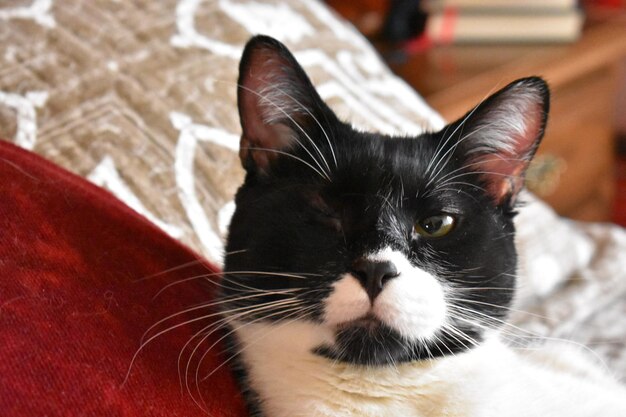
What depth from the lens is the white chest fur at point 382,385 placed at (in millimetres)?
733

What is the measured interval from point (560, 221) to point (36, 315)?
119 centimetres

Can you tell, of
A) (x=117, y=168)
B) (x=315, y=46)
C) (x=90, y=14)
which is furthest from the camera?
(x=315, y=46)

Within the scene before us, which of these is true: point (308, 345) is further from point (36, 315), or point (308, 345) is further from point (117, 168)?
point (117, 168)

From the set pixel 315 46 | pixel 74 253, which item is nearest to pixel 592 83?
pixel 315 46

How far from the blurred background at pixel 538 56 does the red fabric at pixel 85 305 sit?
1240 millimetres

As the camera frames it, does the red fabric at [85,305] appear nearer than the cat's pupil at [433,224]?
Yes

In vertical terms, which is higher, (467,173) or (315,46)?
(467,173)

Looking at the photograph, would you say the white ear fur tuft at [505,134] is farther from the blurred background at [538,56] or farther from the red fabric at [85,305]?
the blurred background at [538,56]

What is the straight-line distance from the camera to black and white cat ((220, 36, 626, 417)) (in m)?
0.70

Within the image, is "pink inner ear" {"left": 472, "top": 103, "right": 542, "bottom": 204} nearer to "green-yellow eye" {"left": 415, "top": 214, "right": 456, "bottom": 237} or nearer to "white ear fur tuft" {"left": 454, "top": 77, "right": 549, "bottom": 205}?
"white ear fur tuft" {"left": 454, "top": 77, "right": 549, "bottom": 205}

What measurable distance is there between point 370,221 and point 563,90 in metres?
1.65

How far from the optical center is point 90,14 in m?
1.21

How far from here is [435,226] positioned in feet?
2.46

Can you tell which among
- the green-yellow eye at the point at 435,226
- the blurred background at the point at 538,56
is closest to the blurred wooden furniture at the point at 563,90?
the blurred background at the point at 538,56
